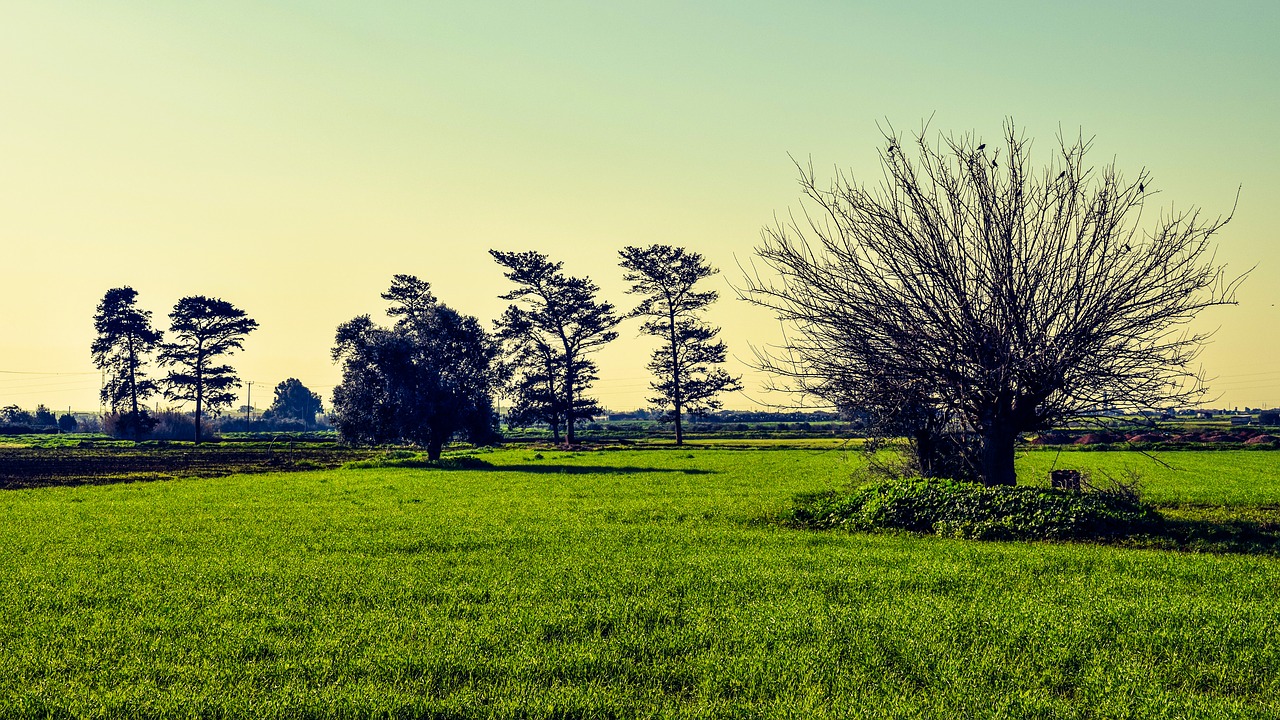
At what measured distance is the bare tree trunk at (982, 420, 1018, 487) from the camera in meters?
22.0

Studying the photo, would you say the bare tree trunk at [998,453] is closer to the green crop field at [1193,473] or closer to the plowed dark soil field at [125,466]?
the green crop field at [1193,473]

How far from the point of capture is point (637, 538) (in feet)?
59.4

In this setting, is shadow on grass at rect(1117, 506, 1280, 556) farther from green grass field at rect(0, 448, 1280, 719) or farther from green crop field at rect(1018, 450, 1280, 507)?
green crop field at rect(1018, 450, 1280, 507)

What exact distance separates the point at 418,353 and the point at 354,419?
5675mm

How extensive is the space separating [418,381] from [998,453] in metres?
39.1

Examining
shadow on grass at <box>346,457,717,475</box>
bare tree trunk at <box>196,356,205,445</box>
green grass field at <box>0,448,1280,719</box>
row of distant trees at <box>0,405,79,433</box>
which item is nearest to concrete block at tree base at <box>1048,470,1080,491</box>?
green grass field at <box>0,448,1280,719</box>

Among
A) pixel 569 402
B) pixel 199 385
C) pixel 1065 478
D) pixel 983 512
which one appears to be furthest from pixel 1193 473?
pixel 199 385

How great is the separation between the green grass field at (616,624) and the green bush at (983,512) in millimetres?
1555

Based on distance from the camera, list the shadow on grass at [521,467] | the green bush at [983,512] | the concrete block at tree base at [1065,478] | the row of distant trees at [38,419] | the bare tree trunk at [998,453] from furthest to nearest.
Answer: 1. the row of distant trees at [38,419]
2. the shadow on grass at [521,467]
3. the concrete block at tree base at [1065,478]
4. the bare tree trunk at [998,453]
5. the green bush at [983,512]

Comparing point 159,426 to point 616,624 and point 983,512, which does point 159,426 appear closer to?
point 983,512

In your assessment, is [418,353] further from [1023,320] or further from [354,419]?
[1023,320]

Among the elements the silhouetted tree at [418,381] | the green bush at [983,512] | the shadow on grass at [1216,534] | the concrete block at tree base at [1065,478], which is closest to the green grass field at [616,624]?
the shadow on grass at [1216,534]

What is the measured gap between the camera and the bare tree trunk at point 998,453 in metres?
22.0

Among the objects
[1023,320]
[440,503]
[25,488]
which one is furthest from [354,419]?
[1023,320]
